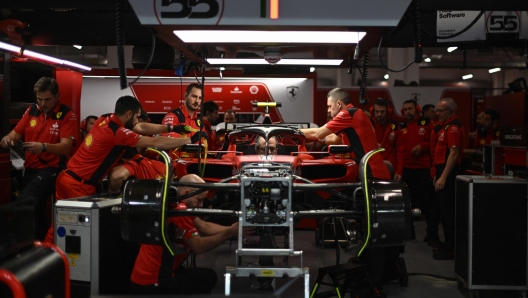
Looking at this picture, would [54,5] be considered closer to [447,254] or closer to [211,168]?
[211,168]

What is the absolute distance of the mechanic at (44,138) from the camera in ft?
18.3

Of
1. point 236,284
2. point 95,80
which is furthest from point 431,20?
point 95,80

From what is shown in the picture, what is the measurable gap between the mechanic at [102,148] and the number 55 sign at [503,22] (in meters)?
3.86

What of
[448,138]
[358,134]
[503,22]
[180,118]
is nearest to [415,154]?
[448,138]

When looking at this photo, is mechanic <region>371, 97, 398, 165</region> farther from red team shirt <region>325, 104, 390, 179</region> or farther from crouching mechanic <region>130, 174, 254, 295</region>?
crouching mechanic <region>130, 174, 254, 295</region>

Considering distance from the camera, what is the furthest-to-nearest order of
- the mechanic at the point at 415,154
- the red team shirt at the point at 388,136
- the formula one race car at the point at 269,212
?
the mechanic at the point at 415,154, the red team shirt at the point at 388,136, the formula one race car at the point at 269,212

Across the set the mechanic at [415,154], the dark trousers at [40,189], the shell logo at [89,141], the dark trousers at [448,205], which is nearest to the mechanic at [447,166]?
the dark trousers at [448,205]

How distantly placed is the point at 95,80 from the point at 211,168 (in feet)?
16.9

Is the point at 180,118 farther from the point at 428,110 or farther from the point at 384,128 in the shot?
the point at 428,110

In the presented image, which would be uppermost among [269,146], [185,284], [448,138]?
[448,138]

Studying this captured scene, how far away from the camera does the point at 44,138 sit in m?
5.74

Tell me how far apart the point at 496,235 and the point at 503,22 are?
2.92 m

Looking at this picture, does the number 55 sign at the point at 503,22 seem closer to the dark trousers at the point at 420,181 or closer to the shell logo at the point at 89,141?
the dark trousers at the point at 420,181

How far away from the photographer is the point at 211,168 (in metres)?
5.33
